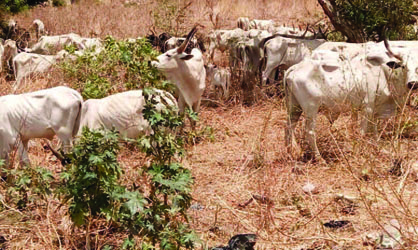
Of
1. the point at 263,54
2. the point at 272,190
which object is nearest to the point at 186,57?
the point at 272,190

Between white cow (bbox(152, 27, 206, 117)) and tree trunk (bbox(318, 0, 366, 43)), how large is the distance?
326 cm

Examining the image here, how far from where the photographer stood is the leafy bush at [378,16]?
32.6 feet

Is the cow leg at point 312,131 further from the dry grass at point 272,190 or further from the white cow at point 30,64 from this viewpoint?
the white cow at point 30,64

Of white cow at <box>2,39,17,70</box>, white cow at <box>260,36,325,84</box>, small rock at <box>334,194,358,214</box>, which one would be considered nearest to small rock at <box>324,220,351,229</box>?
small rock at <box>334,194,358,214</box>

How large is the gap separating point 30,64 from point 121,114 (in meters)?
4.61

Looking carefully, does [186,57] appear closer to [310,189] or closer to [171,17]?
[310,189]

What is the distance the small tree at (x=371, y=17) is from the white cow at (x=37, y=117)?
5.46 meters

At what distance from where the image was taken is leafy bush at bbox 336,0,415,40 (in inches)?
391

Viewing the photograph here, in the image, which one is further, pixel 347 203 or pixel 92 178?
pixel 347 203

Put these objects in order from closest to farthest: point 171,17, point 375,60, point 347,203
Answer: point 347,203 → point 375,60 → point 171,17

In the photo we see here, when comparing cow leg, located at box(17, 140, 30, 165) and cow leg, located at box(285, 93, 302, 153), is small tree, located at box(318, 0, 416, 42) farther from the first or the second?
cow leg, located at box(17, 140, 30, 165)

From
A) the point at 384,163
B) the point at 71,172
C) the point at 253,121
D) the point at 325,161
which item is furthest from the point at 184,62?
the point at 71,172

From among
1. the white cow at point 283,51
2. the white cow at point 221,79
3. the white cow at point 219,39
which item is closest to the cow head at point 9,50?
the white cow at point 219,39

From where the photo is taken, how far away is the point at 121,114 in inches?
248
